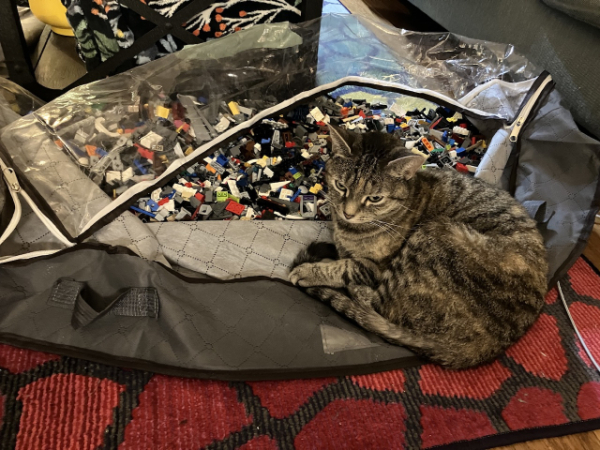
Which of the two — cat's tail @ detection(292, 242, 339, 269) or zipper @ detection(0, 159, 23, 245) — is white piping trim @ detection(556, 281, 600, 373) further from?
zipper @ detection(0, 159, 23, 245)

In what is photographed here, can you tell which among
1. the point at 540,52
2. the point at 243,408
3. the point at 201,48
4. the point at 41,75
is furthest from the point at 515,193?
the point at 41,75

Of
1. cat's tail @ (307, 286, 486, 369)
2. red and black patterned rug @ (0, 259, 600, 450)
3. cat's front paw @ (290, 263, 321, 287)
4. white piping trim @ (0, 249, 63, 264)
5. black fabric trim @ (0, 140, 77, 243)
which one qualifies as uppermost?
black fabric trim @ (0, 140, 77, 243)

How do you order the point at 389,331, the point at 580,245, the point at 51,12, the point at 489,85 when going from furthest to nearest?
the point at 51,12, the point at 489,85, the point at 580,245, the point at 389,331

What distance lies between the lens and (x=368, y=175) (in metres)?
1.22

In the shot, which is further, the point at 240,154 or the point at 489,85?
the point at 489,85

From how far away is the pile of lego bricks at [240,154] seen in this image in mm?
1508

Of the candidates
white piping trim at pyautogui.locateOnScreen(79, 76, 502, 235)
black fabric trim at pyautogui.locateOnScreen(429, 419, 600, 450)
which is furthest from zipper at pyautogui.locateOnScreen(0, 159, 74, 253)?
black fabric trim at pyautogui.locateOnScreen(429, 419, 600, 450)

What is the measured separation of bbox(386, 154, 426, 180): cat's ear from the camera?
3.77 feet

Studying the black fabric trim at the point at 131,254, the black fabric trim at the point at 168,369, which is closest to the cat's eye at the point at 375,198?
the black fabric trim at the point at 131,254

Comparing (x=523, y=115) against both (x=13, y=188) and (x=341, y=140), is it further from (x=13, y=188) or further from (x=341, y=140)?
(x=13, y=188)

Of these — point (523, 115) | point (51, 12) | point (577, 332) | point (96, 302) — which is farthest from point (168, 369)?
point (51, 12)

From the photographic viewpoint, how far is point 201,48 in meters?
1.70

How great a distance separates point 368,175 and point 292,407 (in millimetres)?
682

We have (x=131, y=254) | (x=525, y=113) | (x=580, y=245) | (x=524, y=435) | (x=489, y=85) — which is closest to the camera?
(x=524, y=435)
